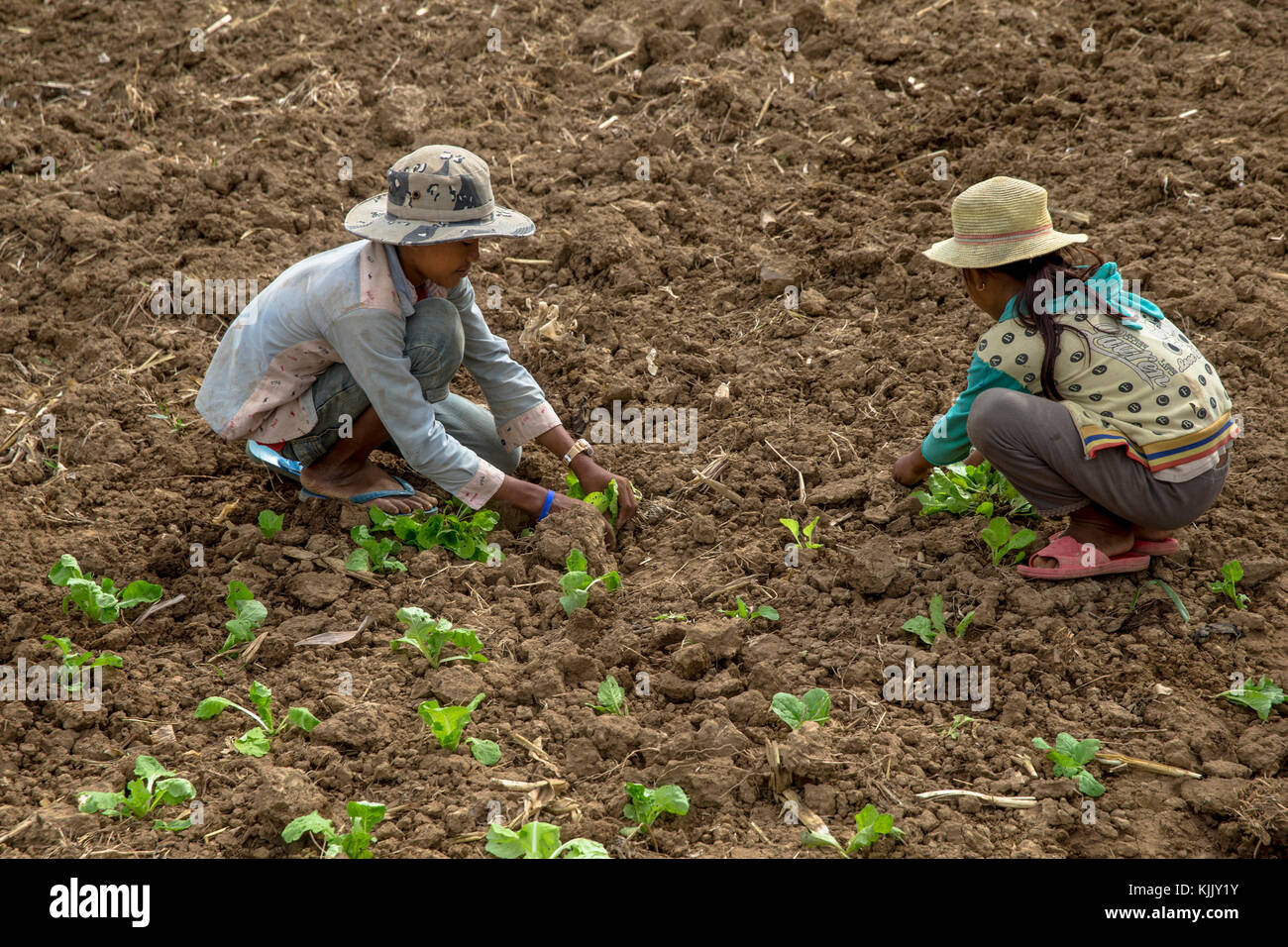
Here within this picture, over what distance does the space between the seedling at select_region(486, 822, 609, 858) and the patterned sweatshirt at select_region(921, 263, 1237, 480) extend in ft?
5.67

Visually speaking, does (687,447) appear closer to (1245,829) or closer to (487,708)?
(487,708)

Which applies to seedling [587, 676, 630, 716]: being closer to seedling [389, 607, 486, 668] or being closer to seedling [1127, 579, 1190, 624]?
seedling [389, 607, 486, 668]

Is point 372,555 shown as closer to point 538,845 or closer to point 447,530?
point 447,530

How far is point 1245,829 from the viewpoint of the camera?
2.63 m

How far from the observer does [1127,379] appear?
3037mm

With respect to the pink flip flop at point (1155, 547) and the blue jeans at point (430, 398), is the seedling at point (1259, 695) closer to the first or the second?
the pink flip flop at point (1155, 547)

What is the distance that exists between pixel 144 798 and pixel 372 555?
1.08m

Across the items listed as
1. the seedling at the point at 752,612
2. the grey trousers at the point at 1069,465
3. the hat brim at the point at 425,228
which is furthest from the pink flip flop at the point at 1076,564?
the hat brim at the point at 425,228

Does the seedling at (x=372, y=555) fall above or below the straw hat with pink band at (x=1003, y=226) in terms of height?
below

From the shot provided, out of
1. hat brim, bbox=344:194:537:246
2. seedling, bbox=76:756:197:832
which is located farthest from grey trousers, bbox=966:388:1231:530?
seedling, bbox=76:756:197:832

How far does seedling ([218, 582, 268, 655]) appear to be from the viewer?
10.9ft

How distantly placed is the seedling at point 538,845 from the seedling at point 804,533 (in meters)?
1.33

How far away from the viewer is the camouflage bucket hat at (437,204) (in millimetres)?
3234

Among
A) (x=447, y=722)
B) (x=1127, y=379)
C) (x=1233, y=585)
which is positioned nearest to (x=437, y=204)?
(x=447, y=722)
